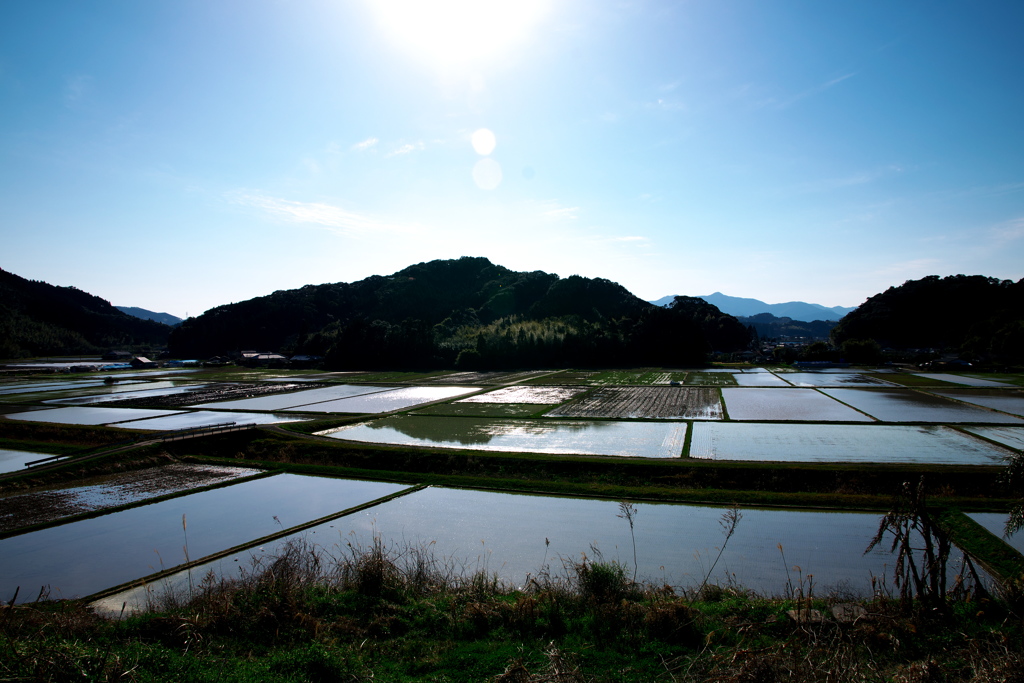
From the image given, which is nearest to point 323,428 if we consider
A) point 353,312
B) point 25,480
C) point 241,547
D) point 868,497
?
point 25,480

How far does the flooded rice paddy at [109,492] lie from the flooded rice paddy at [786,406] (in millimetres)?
20204

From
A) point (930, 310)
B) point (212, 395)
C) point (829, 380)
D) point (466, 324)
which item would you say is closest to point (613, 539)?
point (212, 395)

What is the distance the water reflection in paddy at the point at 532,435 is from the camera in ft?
57.4

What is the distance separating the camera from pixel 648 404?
27938 millimetres

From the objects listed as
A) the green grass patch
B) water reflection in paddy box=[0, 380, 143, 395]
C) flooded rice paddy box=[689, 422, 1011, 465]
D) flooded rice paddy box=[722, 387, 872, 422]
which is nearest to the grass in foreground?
the green grass patch

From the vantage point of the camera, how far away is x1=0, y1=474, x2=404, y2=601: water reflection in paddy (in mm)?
8945

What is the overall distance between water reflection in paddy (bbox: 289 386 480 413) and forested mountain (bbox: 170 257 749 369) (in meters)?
19.4

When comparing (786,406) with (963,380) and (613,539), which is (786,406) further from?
(963,380)

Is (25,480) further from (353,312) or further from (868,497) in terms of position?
(353,312)

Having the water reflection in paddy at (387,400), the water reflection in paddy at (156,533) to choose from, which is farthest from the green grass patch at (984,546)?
the water reflection in paddy at (387,400)

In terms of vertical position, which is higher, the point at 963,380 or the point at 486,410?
the point at 963,380

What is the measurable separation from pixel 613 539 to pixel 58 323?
12667 cm

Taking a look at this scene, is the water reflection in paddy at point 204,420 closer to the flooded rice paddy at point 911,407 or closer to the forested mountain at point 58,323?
the flooded rice paddy at point 911,407

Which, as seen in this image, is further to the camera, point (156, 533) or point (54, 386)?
point (54, 386)
